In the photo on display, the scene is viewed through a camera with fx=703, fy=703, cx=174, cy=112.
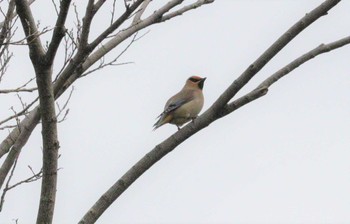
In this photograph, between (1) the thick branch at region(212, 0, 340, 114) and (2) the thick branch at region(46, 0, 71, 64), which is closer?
(2) the thick branch at region(46, 0, 71, 64)

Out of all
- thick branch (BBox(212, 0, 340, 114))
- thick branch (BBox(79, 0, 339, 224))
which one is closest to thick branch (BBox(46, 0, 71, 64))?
thick branch (BBox(79, 0, 339, 224))

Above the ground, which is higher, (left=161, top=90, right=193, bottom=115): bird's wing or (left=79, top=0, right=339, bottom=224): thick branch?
(left=161, top=90, right=193, bottom=115): bird's wing

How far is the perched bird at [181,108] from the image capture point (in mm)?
8094

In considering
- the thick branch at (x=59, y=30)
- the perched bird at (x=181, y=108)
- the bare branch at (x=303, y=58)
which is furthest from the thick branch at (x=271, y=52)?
the perched bird at (x=181, y=108)

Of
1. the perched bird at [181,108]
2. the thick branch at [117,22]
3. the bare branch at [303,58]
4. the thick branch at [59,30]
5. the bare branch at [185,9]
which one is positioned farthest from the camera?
the perched bird at [181,108]

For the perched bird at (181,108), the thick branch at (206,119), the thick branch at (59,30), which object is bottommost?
the thick branch at (206,119)

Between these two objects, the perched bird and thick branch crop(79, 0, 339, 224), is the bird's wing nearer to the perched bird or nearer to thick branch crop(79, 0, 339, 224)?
the perched bird

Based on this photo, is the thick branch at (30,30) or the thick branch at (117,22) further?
the thick branch at (117,22)

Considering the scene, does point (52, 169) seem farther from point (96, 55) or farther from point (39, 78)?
point (96, 55)

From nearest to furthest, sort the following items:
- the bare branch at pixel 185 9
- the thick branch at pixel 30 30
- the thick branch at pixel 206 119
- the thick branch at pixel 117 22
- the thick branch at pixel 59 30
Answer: the thick branch at pixel 59 30 → the thick branch at pixel 30 30 → the thick branch at pixel 117 22 → the thick branch at pixel 206 119 → the bare branch at pixel 185 9

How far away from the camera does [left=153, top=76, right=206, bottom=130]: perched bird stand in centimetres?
809

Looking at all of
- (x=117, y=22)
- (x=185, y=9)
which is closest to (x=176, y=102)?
(x=185, y=9)

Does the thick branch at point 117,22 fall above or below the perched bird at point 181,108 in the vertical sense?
below

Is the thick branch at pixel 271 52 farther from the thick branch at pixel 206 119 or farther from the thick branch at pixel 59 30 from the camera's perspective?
the thick branch at pixel 59 30
